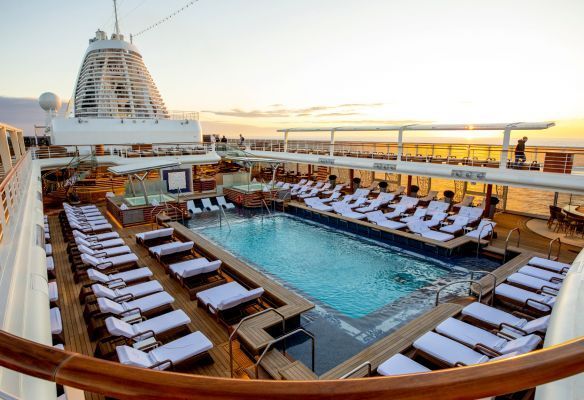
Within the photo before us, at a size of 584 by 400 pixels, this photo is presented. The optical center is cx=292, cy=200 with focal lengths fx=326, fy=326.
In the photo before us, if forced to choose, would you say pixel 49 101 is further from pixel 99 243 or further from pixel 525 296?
pixel 525 296

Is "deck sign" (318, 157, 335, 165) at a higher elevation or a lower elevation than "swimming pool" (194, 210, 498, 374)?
higher

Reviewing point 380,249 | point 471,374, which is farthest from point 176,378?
point 380,249

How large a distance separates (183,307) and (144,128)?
2114cm

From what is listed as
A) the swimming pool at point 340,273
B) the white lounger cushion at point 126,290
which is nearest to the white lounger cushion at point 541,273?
the swimming pool at point 340,273

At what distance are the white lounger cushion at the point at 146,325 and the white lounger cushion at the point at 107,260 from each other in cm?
244

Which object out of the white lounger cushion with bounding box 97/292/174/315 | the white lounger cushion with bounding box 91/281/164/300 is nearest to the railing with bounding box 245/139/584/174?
the white lounger cushion with bounding box 97/292/174/315

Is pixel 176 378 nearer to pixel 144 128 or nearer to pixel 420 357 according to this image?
pixel 420 357

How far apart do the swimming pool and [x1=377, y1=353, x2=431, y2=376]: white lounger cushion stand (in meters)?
1.13

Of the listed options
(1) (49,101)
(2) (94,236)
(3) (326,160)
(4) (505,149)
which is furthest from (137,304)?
(1) (49,101)

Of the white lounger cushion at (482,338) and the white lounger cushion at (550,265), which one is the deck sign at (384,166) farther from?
the white lounger cushion at (482,338)

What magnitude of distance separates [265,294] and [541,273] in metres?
5.36

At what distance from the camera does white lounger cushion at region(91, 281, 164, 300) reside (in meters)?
5.43

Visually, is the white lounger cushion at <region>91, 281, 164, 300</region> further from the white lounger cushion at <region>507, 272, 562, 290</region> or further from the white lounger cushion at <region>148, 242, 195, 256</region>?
the white lounger cushion at <region>507, 272, 562, 290</region>

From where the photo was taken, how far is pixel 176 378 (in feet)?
2.06
